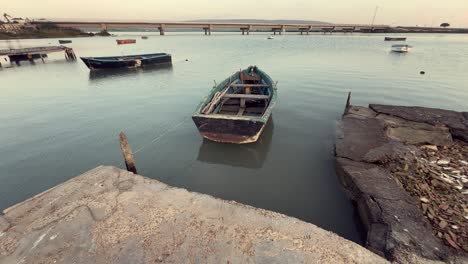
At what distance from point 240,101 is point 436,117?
9.47m

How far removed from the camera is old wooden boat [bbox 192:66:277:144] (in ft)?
26.7

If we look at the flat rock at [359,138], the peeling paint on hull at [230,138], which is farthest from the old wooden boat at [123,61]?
the flat rock at [359,138]

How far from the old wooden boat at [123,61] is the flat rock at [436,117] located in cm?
2718

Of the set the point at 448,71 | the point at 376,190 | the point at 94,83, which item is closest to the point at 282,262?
the point at 376,190

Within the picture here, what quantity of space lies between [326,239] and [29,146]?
12.0 meters

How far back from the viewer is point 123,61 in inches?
1065

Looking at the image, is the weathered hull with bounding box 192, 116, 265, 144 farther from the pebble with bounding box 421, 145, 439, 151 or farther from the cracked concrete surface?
the pebble with bounding box 421, 145, 439, 151

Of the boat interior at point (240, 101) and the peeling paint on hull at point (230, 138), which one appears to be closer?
the peeling paint on hull at point (230, 138)

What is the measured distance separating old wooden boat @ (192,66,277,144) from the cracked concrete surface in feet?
11.6

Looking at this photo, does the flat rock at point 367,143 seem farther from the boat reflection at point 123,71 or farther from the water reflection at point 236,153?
the boat reflection at point 123,71

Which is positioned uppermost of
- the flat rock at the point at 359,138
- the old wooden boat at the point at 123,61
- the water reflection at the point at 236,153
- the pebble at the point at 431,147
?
the old wooden boat at the point at 123,61

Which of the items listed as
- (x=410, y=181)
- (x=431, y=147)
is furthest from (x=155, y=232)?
(x=431, y=147)

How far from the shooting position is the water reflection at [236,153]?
8227mm

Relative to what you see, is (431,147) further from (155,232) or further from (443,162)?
(155,232)
